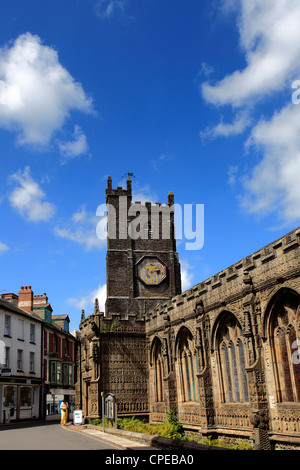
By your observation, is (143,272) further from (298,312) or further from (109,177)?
(298,312)

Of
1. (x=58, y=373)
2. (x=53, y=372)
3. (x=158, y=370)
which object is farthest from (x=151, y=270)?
(x=58, y=373)

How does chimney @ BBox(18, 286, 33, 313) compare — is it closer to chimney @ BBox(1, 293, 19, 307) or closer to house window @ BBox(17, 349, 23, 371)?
chimney @ BBox(1, 293, 19, 307)

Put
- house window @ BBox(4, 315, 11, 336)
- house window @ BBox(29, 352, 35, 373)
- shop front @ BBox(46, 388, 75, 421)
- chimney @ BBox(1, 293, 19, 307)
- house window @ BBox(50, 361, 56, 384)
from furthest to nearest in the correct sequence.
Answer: house window @ BBox(50, 361, 56, 384)
shop front @ BBox(46, 388, 75, 421)
chimney @ BBox(1, 293, 19, 307)
house window @ BBox(29, 352, 35, 373)
house window @ BBox(4, 315, 11, 336)

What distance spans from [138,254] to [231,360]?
72.6ft

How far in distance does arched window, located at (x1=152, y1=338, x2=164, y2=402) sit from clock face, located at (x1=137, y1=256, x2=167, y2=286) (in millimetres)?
12124

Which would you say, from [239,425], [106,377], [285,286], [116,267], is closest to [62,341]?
[116,267]

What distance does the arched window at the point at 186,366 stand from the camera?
76.5 ft

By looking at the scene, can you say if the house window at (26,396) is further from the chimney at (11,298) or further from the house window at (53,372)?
the chimney at (11,298)

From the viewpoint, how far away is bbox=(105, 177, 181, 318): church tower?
129 ft

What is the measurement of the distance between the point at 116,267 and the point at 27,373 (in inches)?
460

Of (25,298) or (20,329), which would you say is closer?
(20,329)

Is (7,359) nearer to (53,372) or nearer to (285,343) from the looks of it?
(53,372)

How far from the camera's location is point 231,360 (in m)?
19.7

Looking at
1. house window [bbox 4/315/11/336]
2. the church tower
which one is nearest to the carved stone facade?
the church tower
